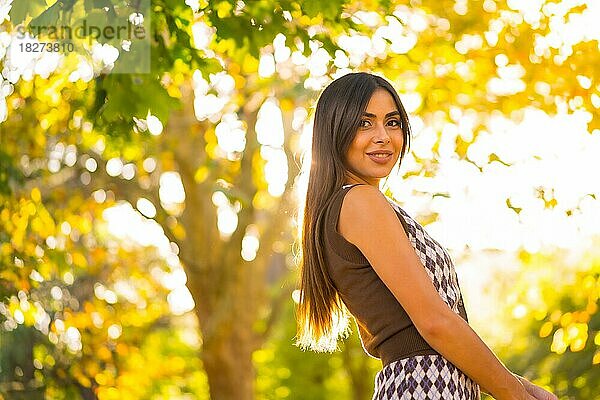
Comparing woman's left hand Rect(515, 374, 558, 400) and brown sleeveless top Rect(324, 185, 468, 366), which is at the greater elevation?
brown sleeveless top Rect(324, 185, 468, 366)

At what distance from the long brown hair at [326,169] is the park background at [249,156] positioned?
102cm

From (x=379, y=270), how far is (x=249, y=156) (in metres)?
5.50

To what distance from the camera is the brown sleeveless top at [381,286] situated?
250cm

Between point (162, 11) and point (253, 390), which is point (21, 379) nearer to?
point (253, 390)

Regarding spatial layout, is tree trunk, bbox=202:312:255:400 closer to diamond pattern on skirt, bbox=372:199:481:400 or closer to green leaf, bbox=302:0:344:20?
green leaf, bbox=302:0:344:20

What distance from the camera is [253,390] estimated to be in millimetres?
8320

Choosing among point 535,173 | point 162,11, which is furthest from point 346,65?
point 162,11

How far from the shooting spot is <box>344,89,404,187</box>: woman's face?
8.71ft

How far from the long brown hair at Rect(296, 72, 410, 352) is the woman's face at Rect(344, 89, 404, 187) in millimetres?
20

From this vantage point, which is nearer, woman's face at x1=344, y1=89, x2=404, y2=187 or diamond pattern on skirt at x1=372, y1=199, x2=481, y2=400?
diamond pattern on skirt at x1=372, y1=199, x2=481, y2=400

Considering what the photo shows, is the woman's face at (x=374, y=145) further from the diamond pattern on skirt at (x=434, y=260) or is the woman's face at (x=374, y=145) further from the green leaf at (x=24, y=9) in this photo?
the green leaf at (x=24, y=9)

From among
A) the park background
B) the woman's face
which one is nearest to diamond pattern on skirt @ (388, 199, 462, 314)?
the woman's face

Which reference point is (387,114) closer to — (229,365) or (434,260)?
(434,260)

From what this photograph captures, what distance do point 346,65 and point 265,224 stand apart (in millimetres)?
3065
